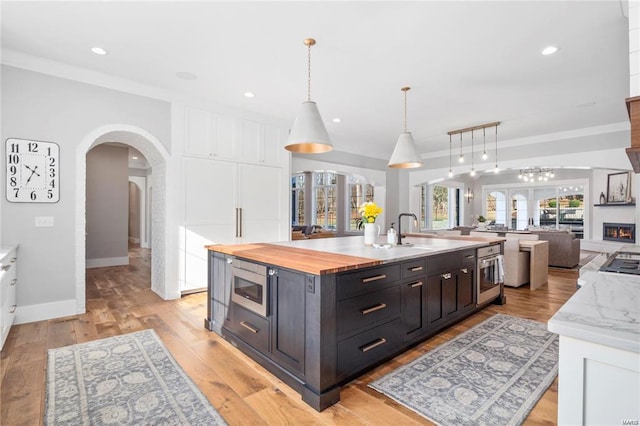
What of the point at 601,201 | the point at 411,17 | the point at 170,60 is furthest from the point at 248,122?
the point at 601,201

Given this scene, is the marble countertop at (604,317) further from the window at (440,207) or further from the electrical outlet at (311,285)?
the window at (440,207)

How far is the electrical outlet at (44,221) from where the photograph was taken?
11.2 feet

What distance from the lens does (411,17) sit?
261cm

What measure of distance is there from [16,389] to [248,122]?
404 cm

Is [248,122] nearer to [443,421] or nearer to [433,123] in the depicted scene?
[433,123]

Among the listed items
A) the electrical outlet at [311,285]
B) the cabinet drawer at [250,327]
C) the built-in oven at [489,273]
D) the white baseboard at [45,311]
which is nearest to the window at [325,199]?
the built-in oven at [489,273]

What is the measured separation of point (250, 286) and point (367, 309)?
939 mm

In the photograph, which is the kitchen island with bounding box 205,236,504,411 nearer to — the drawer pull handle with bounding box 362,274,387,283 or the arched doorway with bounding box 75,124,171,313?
the drawer pull handle with bounding box 362,274,387,283

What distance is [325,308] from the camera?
1.90 metres

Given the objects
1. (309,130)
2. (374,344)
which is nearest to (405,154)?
(309,130)

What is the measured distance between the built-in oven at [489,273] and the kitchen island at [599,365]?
2735 millimetres

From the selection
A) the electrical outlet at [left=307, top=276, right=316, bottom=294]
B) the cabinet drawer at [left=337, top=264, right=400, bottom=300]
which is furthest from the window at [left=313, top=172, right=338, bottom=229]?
the electrical outlet at [left=307, top=276, right=316, bottom=294]

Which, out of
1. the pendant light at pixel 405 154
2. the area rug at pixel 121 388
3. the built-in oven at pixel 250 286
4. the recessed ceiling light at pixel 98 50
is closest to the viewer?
the area rug at pixel 121 388

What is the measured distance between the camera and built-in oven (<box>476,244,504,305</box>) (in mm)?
3575
